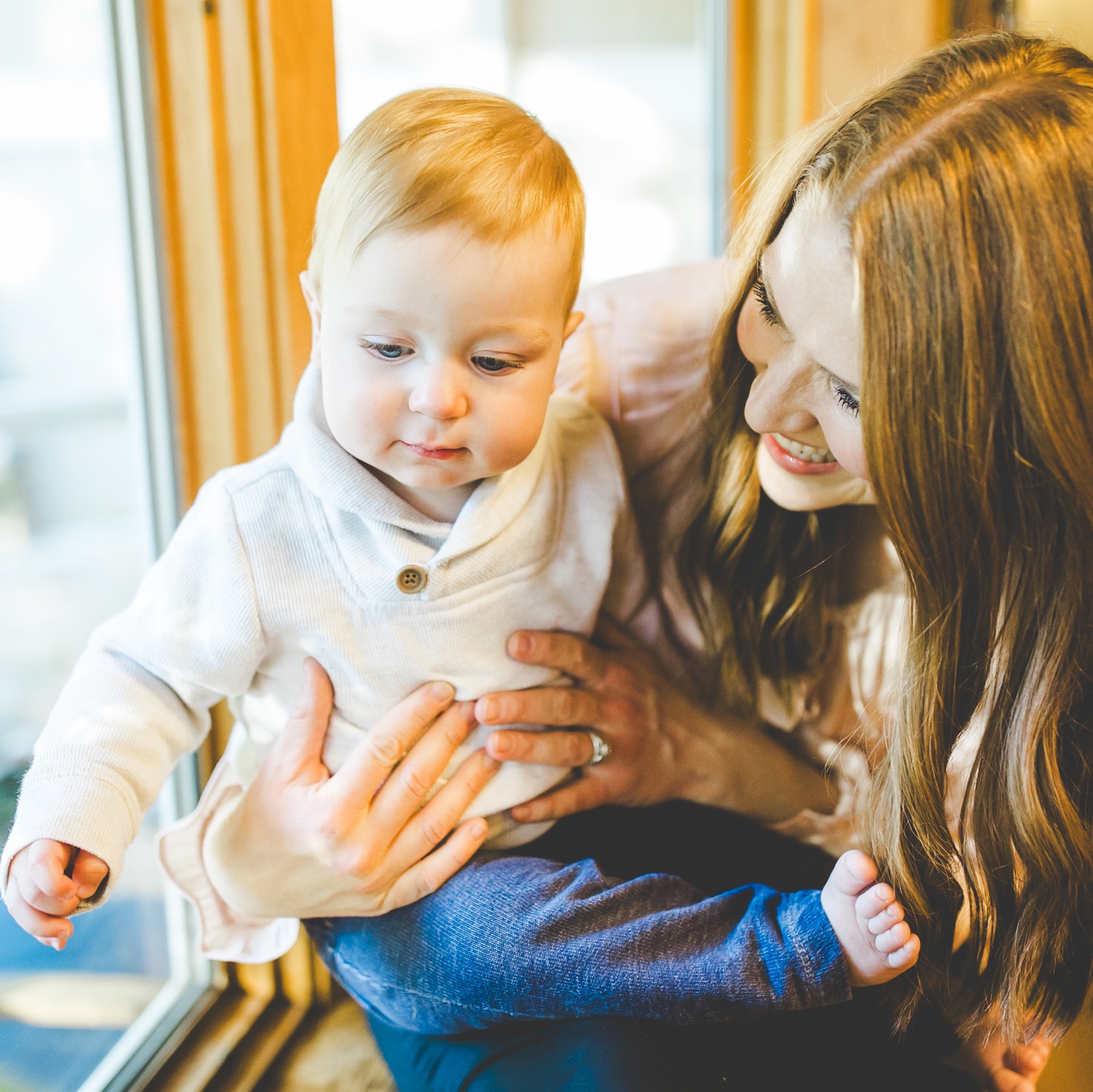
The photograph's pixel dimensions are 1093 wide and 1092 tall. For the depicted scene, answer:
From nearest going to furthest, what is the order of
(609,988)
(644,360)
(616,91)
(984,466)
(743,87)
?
(984,466) → (609,988) → (644,360) → (743,87) → (616,91)

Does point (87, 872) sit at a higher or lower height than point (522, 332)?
lower

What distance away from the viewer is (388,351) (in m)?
0.74

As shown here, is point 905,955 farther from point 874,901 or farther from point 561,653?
point 561,653

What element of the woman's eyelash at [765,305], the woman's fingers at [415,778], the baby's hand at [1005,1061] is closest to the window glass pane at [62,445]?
the woman's fingers at [415,778]

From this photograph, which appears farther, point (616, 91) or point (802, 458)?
point (616, 91)

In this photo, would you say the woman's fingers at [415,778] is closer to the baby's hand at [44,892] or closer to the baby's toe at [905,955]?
the baby's hand at [44,892]

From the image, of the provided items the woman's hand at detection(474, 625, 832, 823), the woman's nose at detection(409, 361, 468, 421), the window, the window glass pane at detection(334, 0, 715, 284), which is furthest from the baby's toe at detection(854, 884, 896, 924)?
the window glass pane at detection(334, 0, 715, 284)

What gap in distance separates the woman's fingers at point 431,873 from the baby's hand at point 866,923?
313 millimetres

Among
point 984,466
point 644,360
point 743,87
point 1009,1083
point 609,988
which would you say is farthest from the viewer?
point 743,87

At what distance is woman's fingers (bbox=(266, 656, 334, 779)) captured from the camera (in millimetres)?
859

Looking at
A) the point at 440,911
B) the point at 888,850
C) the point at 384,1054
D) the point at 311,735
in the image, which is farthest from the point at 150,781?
the point at 888,850

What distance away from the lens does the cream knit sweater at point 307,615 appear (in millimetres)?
773

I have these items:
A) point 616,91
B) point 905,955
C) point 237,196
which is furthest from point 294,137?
point 616,91

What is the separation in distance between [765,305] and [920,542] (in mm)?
245
